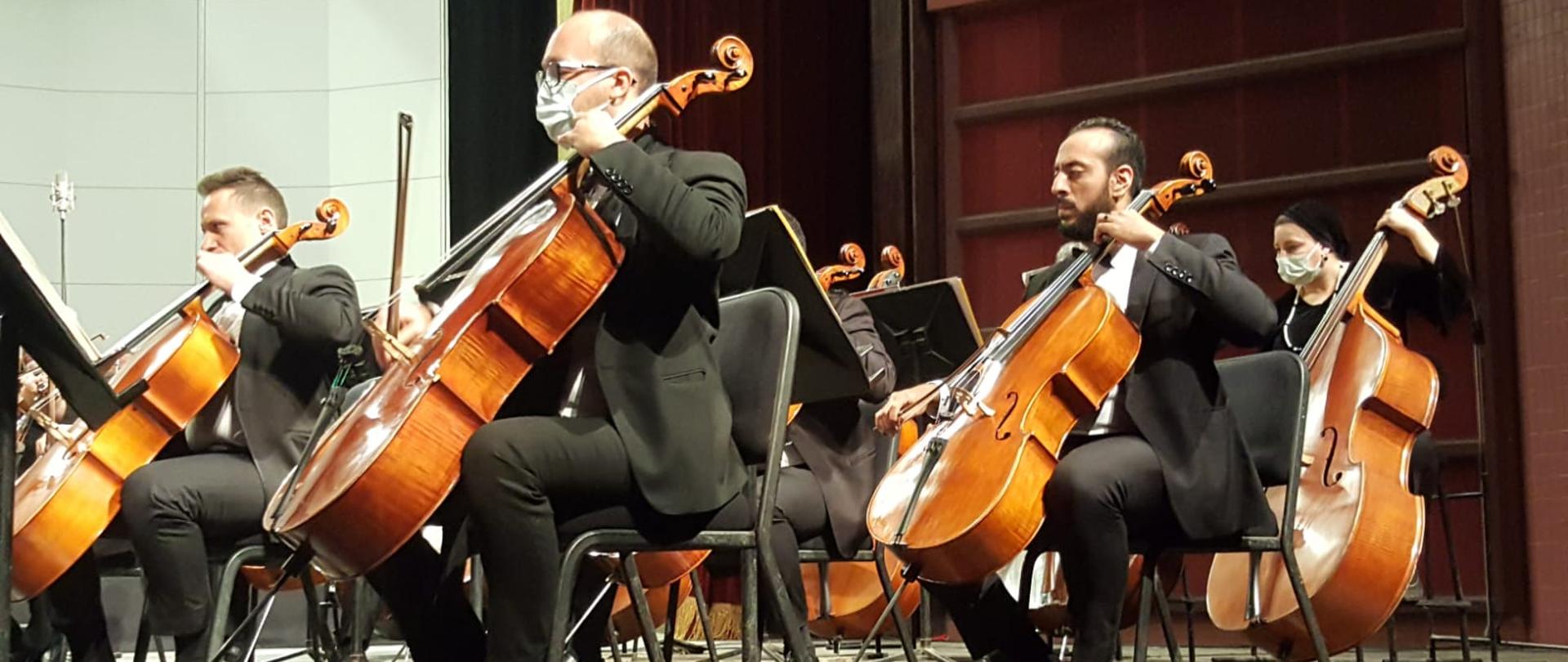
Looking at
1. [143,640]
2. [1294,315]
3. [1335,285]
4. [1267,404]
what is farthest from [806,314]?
[1335,285]

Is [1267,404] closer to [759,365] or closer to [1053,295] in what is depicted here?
[1053,295]

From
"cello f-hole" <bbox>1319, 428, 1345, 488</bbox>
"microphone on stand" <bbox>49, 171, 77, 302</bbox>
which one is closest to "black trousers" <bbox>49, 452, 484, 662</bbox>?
"cello f-hole" <bbox>1319, 428, 1345, 488</bbox>

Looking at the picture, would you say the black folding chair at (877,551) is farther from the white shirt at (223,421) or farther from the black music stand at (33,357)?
the black music stand at (33,357)

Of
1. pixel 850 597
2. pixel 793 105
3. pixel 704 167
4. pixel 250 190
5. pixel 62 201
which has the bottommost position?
pixel 850 597

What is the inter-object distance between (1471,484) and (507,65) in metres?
3.52

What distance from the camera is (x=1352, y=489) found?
10.1ft

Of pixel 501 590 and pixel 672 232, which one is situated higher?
pixel 672 232

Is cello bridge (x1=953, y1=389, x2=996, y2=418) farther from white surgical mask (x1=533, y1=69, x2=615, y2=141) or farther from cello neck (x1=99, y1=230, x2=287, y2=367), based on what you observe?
cello neck (x1=99, y1=230, x2=287, y2=367)

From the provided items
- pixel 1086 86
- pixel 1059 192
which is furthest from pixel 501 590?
pixel 1086 86

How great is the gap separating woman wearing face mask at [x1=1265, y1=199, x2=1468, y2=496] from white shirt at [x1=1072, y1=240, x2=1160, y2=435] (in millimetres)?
1236

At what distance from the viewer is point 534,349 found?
7.16ft

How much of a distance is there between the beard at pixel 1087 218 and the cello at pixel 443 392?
1.03 m

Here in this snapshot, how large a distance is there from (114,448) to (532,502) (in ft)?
4.43

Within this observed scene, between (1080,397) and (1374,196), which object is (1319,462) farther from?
(1374,196)
